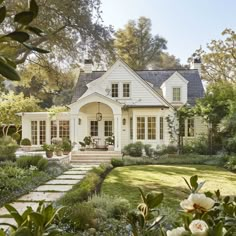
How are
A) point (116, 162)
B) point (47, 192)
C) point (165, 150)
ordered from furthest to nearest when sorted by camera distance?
point (165, 150) → point (116, 162) → point (47, 192)

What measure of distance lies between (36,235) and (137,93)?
20.9m

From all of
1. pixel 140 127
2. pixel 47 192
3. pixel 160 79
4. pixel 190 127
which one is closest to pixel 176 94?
pixel 160 79

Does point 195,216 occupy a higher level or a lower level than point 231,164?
higher

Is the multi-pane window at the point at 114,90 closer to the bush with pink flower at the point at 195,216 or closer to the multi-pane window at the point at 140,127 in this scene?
the multi-pane window at the point at 140,127

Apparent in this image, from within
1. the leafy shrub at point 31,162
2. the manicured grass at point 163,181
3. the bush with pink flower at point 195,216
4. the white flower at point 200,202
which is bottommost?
the manicured grass at point 163,181

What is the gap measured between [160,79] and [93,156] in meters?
10.2

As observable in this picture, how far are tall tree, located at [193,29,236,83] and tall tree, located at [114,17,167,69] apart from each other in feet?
33.2

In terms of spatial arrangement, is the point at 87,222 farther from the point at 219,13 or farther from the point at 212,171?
the point at 212,171

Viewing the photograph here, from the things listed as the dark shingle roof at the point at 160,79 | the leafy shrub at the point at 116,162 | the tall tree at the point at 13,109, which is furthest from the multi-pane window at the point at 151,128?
the tall tree at the point at 13,109

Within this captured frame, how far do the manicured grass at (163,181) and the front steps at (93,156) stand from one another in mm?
2967

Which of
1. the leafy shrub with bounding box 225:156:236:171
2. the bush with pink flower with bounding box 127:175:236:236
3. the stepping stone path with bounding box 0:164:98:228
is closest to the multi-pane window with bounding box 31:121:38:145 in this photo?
the stepping stone path with bounding box 0:164:98:228

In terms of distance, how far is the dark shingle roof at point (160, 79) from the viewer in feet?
77.8

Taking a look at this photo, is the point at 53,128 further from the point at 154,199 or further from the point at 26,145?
the point at 154,199

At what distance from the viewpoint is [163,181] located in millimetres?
11984
